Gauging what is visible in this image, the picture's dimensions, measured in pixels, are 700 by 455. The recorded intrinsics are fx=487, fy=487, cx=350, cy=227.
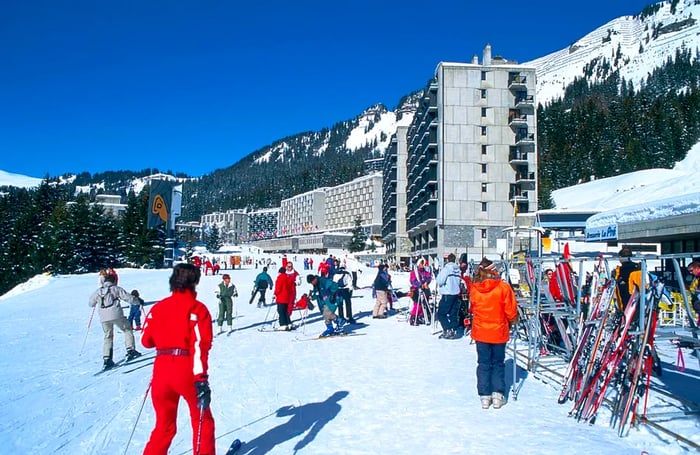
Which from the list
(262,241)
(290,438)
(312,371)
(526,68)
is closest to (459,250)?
(526,68)

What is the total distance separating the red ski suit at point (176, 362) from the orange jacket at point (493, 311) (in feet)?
11.3

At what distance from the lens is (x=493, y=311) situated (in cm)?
600

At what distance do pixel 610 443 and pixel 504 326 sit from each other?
5.26 feet

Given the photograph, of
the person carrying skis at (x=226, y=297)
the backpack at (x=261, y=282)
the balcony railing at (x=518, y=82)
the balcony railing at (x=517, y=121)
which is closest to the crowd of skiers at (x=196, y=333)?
the person carrying skis at (x=226, y=297)

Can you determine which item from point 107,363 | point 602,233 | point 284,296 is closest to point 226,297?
point 284,296

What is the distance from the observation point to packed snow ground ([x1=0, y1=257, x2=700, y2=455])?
16.5 ft

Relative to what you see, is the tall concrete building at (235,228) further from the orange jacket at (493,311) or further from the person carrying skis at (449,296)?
the orange jacket at (493,311)

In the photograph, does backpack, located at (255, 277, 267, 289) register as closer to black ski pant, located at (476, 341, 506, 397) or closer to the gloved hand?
black ski pant, located at (476, 341, 506, 397)

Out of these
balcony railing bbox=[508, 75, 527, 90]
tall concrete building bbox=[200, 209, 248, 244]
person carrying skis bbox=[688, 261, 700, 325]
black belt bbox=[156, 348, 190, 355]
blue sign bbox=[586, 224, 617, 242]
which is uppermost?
balcony railing bbox=[508, 75, 527, 90]

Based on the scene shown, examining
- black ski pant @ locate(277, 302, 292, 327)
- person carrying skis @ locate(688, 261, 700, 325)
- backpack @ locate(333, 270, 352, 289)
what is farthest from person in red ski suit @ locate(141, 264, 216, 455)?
backpack @ locate(333, 270, 352, 289)

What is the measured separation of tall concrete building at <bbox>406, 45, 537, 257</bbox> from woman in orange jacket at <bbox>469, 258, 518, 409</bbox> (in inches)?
1690

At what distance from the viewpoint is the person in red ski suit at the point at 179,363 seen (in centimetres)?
387

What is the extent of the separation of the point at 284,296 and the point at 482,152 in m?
41.1

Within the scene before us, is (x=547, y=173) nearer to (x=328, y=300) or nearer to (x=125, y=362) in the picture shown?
(x=328, y=300)
